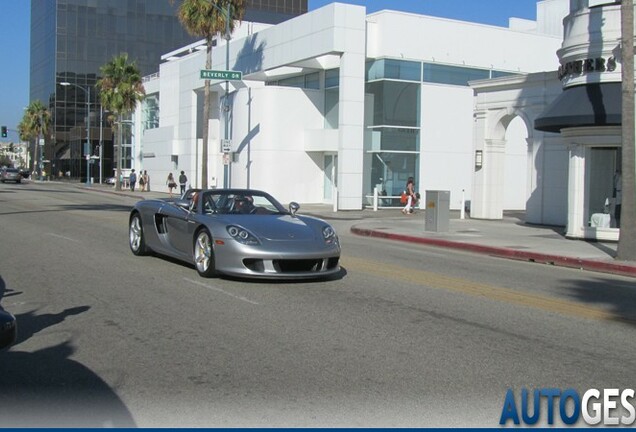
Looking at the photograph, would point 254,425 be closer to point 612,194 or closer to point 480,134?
point 612,194

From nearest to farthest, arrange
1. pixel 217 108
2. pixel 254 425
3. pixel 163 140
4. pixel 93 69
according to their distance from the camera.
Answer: pixel 254 425 < pixel 217 108 < pixel 163 140 < pixel 93 69

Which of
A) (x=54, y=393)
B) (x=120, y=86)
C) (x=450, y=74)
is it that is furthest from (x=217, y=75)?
(x=120, y=86)

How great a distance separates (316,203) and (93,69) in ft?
208

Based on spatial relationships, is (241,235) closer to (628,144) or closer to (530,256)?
(530,256)

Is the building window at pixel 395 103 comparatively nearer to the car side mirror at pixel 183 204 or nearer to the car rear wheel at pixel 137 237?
the car rear wheel at pixel 137 237

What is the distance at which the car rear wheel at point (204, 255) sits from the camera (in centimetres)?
988

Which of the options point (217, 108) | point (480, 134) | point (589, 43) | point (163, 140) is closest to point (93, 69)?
point (163, 140)

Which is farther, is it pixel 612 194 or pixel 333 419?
pixel 612 194

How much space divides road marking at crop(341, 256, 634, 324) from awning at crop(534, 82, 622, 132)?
8604 millimetres

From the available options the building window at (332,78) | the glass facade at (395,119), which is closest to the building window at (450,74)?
the glass facade at (395,119)

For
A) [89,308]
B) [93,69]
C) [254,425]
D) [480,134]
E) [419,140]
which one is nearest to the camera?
[254,425]

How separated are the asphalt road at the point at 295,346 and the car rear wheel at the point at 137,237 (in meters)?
0.77

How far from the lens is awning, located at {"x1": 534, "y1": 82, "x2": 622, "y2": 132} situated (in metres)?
17.9

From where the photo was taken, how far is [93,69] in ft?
294
